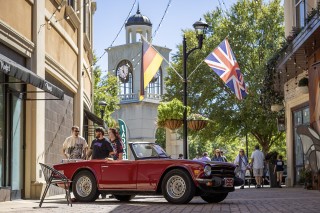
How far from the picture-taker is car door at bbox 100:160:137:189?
45.1ft

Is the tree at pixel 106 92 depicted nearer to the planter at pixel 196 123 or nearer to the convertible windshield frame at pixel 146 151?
the planter at pixel 196 123

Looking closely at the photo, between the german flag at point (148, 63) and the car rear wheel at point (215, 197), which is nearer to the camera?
the car rear wheel at point (215, 197)

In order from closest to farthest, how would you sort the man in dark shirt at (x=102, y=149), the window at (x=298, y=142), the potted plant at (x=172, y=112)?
the man in dark shirt at (x=102, y=149) → the potted plant at (x=172, y=112) → the window at (x=298, y=142)

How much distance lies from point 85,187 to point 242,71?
2619 centimetres

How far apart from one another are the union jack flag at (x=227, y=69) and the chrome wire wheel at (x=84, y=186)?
7.34 m

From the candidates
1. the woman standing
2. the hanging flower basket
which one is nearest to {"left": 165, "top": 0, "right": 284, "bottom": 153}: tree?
the hanging flower basket

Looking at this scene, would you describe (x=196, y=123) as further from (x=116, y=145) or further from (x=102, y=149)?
(x=102, y=149)

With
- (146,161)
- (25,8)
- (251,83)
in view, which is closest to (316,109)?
(146,161)

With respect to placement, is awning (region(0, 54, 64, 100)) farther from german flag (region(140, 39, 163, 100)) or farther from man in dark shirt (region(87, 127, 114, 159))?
A: german flag (region(140, 39, 163, 100))

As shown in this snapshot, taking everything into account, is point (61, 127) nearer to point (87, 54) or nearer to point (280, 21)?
point (87, 54)

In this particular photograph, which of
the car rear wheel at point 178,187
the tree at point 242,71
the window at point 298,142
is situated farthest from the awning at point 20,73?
the tree at point 242,71

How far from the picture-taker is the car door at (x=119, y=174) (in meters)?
13.7

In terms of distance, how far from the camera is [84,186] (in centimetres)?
1438

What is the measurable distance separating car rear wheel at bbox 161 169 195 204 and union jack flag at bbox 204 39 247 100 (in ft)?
24.9
